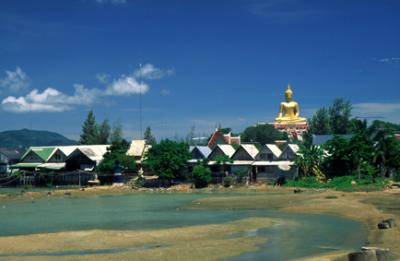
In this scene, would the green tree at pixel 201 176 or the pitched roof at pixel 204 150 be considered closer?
the green tree at pixel 201 176

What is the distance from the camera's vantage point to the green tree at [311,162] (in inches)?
2498

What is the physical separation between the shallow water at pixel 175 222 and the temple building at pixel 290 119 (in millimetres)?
59409

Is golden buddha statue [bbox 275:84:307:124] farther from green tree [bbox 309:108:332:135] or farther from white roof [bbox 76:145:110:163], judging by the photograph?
white roof [bbox 76:145:110:163]

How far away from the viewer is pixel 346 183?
5728 centimetres

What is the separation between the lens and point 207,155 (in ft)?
254

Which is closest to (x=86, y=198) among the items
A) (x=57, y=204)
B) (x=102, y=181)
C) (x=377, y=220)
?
(x=57, y=204)

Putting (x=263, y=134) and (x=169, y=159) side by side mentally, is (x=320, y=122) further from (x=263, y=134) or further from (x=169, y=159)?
(x=169, y=159)

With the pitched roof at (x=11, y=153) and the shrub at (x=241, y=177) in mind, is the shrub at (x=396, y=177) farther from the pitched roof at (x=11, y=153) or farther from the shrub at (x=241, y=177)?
the pitched roof at (x=11, y=153)

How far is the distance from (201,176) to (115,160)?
1420 centimetres

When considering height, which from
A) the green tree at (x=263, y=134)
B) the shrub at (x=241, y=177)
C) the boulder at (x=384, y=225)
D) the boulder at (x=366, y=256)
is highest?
the green tree at (x=263, y=134)

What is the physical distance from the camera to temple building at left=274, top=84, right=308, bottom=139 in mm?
107375

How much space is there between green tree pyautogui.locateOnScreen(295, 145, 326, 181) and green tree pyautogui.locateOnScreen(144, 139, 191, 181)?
45.8 ft

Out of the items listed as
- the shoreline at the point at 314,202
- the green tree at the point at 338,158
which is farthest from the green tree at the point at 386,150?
the shoreline at the point at 314,202

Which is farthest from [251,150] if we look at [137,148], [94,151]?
[94,151]
